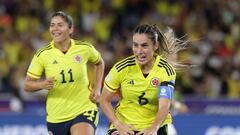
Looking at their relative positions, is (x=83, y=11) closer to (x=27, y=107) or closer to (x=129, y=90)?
(x=27, y=107)

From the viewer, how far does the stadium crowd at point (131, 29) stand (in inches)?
661

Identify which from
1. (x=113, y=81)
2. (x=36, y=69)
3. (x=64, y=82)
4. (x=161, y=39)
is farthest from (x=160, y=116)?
(x=36, y=69)

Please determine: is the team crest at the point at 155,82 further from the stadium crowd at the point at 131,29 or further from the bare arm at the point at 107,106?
the stadium crowd at the point at 131,29

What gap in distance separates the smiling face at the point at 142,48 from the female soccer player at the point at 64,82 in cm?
163

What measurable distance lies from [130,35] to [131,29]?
1.28 feet

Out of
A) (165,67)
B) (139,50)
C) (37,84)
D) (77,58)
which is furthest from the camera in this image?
(77,58)

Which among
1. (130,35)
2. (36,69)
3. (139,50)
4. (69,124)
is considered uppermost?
(130,35)

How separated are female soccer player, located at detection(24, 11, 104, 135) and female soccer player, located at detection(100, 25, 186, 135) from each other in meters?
1.22

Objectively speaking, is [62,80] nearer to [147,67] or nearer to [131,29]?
[147,67]

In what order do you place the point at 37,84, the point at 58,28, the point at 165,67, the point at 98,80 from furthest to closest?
the point at 98,80 < the point at 58,28 < the point at 37,84 < the point at 165,67

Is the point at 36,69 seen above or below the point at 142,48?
below

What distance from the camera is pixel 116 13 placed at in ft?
60.3

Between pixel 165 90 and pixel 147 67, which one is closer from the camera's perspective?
pixel 165 90

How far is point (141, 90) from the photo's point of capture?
793cm
